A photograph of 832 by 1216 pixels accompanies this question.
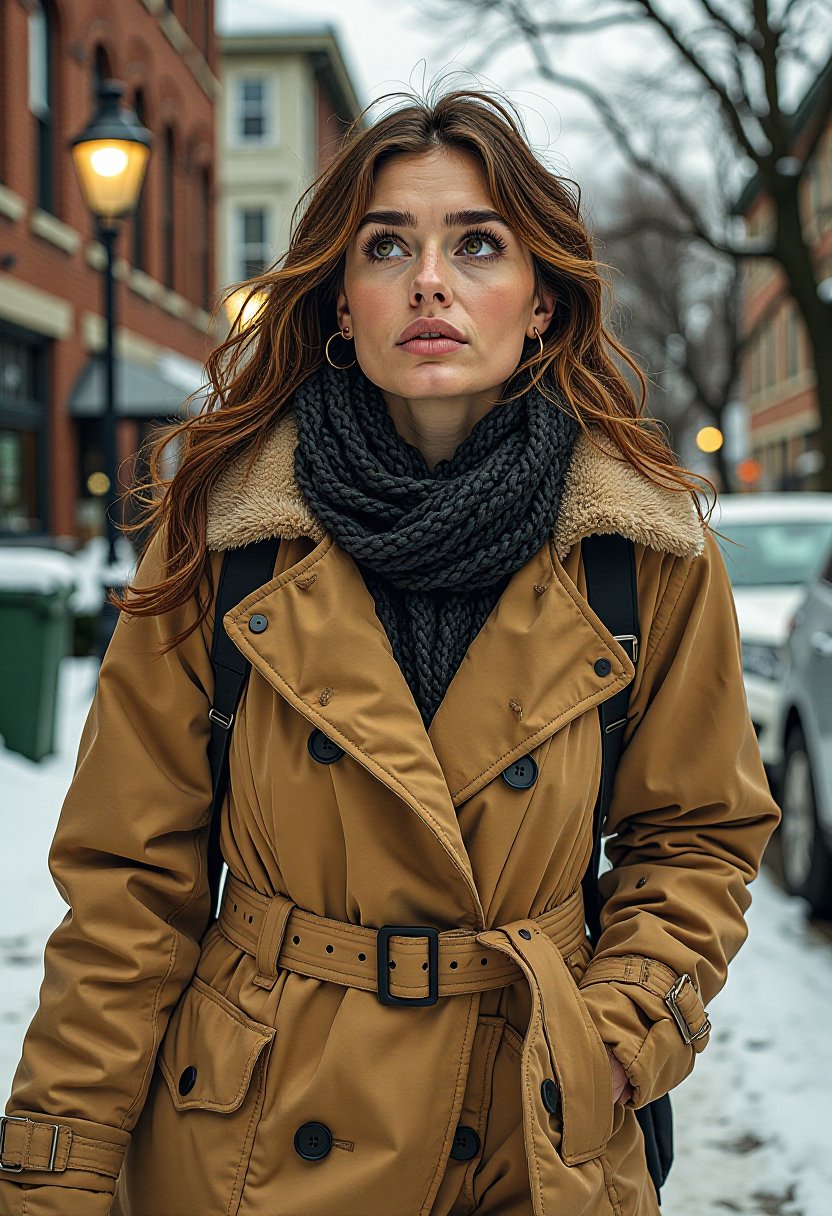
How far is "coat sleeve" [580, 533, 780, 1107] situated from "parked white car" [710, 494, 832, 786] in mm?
5183

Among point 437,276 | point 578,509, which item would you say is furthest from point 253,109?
point 578,509

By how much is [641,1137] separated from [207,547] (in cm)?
110

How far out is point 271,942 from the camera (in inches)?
75.2

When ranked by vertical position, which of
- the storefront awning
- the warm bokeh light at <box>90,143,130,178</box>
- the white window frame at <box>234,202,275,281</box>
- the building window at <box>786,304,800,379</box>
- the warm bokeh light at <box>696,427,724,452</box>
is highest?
the white window frame at <box>234,202,275,281</box>

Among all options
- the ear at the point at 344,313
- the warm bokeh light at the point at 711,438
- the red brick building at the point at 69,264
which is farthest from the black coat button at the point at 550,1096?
the warm bokeh light at the point at 711,438

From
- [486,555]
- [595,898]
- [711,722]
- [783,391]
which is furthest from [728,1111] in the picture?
[783,391]

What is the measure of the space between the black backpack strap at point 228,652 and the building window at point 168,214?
64.6 ft

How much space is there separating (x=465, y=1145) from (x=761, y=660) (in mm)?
5899

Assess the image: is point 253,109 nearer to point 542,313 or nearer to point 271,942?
point 542,313

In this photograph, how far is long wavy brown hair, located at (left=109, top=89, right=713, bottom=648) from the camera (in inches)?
80.3

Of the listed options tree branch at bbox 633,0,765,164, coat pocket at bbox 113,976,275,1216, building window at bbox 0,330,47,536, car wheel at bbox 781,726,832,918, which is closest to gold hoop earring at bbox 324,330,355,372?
coat pocket at bbox 113,976,275,1216

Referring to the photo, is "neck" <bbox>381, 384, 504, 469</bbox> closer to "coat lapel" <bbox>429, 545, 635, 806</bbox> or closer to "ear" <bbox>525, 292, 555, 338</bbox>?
"ear" <bbox>525, 292, 555, 338</bbox>

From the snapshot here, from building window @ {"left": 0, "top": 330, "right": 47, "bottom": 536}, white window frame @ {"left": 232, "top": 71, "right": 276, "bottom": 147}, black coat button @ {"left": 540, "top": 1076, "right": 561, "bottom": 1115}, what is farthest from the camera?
white window frame @ {"left": 232, "top": 71, "right": 276, "bottom": 147}

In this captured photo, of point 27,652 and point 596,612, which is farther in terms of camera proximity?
point 27,652
